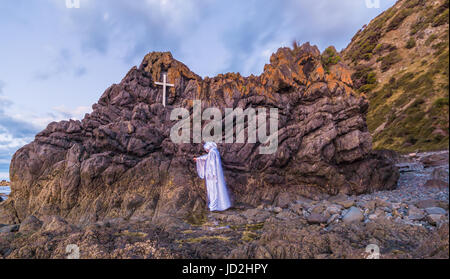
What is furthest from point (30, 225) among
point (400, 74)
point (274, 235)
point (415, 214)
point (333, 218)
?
point (400, 74)

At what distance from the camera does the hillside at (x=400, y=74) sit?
3829 millimetres

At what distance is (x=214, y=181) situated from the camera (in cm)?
1422

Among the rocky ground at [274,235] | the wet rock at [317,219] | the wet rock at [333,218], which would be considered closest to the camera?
the rocky ground at [274,235]

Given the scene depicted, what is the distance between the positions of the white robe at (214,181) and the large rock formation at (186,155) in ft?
2.96

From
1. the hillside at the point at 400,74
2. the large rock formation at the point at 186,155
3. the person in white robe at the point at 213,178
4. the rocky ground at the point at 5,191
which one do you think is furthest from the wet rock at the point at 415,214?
the rocky ground at the point at 5,191

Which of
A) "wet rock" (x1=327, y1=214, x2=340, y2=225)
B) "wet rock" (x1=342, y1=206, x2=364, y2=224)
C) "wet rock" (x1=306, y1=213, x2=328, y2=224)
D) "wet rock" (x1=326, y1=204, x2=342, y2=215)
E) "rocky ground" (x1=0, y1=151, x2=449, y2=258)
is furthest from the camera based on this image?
"wet rock" (x1=326, y1=204, x2=342, y2=215)

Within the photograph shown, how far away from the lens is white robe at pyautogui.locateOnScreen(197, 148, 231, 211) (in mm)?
14133

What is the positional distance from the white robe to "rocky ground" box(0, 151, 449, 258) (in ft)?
3.52

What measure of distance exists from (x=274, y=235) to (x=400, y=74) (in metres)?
44.2

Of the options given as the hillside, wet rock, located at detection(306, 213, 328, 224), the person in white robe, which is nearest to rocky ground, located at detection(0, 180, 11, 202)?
the person in white robe

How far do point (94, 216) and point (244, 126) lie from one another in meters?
11.3

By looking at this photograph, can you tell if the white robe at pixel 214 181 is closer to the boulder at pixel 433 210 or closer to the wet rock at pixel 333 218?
the wet rock at pixel 333 218

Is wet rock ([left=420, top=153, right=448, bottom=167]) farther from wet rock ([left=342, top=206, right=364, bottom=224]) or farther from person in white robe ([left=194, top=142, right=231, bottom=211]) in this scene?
person in white robe ([left=194, top=142, right=231, bottom=211])
